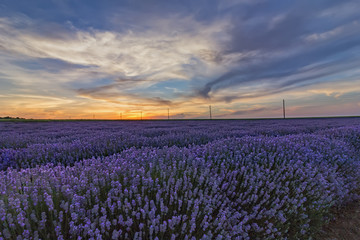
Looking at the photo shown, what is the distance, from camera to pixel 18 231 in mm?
1460

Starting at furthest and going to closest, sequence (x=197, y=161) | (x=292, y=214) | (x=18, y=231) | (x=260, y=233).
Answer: (x=197, y=161) → (x=292, y=214) → (x=260, y=233) → (x=18, y=231)

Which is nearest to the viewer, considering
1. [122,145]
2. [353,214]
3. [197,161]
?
[197,161]

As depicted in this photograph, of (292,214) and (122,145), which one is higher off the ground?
(122,145)

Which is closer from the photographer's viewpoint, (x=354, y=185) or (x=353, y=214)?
(x=353, y=214)

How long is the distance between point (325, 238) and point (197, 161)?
1662 mm

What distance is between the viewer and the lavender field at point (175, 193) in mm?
1514

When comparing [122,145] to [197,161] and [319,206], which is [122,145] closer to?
[197,161]

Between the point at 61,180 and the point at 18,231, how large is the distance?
614 mm

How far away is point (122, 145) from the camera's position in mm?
5027

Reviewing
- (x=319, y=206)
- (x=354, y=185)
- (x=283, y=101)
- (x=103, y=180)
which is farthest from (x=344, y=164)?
(x=283, y=101)

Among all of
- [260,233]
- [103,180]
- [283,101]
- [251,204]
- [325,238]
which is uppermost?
[283,101]

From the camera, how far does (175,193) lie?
1735mm

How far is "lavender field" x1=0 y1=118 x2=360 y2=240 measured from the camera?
4.97 ft

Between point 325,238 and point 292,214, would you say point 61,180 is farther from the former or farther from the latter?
point 325,238
